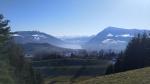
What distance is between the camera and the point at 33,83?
61.3 metres

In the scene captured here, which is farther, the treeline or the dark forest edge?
the dark forest edge

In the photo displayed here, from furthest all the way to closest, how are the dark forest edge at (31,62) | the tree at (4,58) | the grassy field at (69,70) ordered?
the grassy field at (69,70), the dark forest edge at (31,62), the tree at (4,58)

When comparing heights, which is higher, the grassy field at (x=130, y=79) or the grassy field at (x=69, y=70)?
the grassy field at (x=130, y=79)

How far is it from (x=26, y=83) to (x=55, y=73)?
10671 cm

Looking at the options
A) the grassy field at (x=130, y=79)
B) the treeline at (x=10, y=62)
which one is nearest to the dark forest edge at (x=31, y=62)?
the treeline at (x=10, y=62)

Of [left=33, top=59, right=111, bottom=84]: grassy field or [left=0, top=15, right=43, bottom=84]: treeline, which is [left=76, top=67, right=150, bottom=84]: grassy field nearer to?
[left=0, top=15, right=43, bottom=84]: treeline

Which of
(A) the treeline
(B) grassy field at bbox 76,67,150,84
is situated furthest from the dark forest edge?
(B) grassy field at bbox 76,67,150,84

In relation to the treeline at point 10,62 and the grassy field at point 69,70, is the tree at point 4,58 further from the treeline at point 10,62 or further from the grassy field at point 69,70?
the grassy field at point 69,70

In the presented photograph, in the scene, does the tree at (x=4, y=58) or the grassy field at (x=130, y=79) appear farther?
the tree at (x=4, y=58)

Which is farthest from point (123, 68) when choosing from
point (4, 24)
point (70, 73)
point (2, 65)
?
point (70, 73)

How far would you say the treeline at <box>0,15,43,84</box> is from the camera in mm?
36606

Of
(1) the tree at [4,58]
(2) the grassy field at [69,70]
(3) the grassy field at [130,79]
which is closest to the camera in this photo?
(3) the grassy field at [130,79]

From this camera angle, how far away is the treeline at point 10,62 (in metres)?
36.6

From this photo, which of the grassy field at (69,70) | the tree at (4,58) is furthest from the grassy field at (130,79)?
the grassy field at (69,70)
